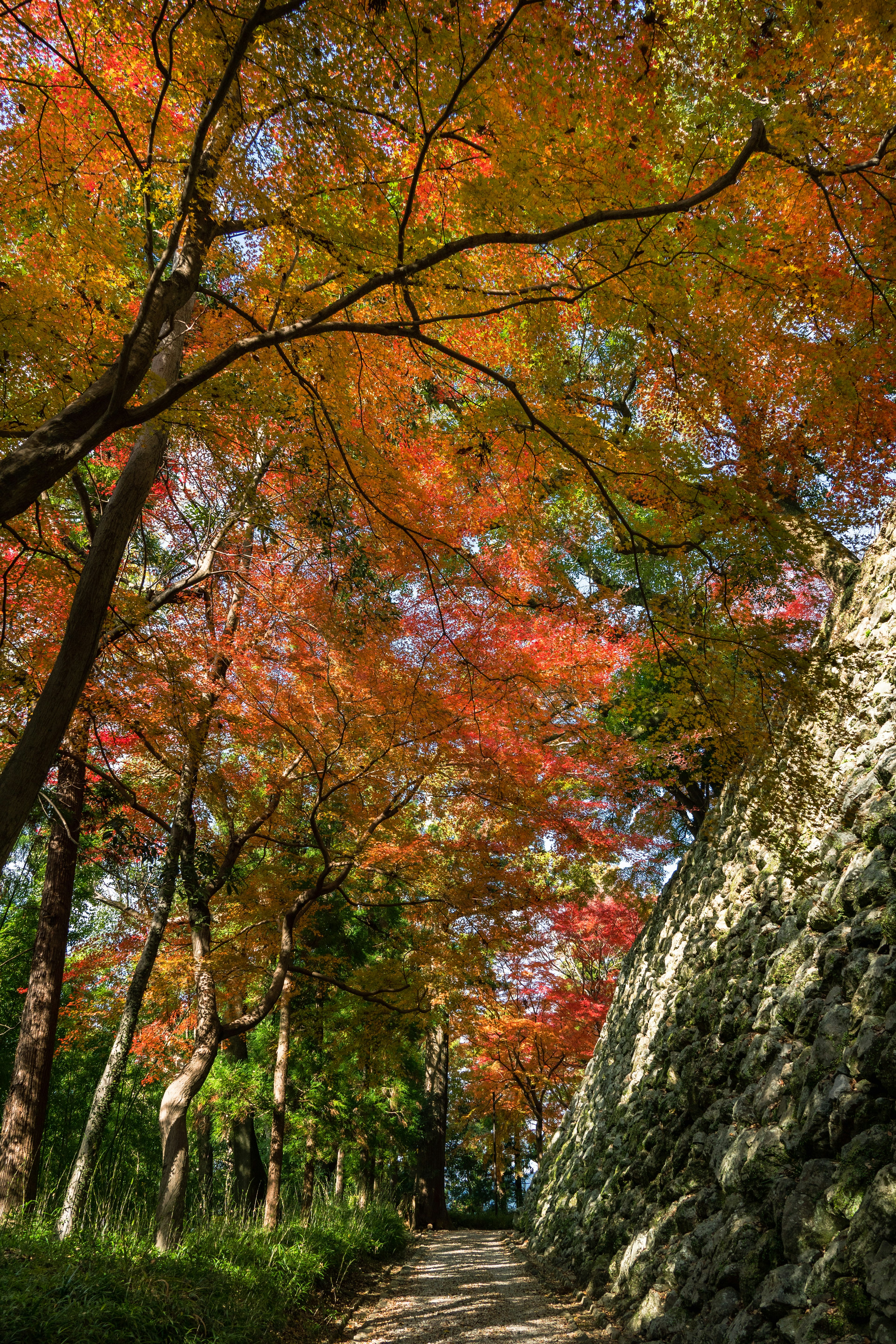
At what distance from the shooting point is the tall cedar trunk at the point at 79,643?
3324mm

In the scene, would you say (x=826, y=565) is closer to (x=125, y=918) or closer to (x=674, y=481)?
(x=674, y=481)

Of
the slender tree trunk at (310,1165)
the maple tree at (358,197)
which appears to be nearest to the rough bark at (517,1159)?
the slender tree trunk at (310,1165)

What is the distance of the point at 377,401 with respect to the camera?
22.1ft

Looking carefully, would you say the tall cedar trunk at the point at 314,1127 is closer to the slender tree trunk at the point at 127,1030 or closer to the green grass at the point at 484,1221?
the slender tree trunk at the point at 127,1030

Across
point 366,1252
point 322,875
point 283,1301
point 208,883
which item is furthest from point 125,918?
Answer: point 366,1252

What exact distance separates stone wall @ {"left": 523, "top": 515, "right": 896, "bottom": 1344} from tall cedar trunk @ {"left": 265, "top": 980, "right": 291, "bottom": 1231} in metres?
3.22

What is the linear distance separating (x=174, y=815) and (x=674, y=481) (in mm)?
5933

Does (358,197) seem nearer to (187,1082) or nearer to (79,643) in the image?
(79,643)

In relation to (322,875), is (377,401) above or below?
above

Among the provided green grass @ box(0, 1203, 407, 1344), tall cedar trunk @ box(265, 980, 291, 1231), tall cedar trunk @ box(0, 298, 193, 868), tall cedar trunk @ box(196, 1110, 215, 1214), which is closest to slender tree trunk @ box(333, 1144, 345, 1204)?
tall cedar trunk @ box(196, 1110, 215, 1214)

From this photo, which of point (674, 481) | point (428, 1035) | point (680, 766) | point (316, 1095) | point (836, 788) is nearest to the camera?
point (674, 481)

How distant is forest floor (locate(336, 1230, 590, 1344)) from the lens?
5.58 meters

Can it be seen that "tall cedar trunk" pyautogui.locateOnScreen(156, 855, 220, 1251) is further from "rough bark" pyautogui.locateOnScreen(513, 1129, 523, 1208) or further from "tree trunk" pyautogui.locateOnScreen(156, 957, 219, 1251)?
"rough bark" pyautogui.locateOnScreen(513, 1129, 523, 1208)

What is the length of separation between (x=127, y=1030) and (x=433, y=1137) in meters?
10.6
